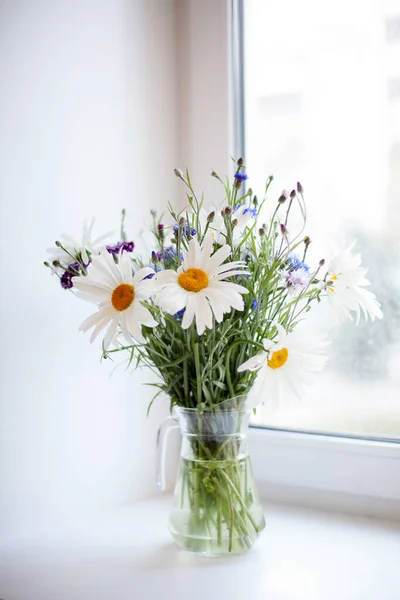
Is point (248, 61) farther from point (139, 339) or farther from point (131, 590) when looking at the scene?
point (131, 590)

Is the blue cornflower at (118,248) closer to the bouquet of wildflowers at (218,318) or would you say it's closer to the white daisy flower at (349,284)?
the bouquet of wildflowers at (218,318)

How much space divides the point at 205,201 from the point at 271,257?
1.22 feet

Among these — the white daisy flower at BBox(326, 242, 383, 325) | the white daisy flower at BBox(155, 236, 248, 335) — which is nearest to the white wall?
the white daisy flower at BBox(155, 236, 248, 335)

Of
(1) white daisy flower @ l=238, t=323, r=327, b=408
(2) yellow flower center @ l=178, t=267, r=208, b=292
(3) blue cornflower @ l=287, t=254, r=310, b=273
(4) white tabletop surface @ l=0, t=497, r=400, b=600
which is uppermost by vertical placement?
(3) blue cornflower @ l=287, t=254, r=310, b=273

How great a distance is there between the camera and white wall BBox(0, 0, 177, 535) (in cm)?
91

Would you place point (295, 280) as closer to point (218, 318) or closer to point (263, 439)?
point (218, 318)

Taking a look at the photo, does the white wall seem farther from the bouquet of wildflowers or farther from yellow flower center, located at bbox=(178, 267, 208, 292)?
yellow flower center, located at bbox=(178, 267, 208, 292)

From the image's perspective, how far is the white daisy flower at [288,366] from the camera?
0.77 meters

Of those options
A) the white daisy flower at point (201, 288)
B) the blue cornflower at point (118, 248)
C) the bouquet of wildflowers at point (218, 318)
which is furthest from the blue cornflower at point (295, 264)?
the blue cornflower at point (118, 248)

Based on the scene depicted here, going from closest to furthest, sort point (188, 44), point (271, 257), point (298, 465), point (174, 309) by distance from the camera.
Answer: point (174, 309), point (271, 257), point (298, 465), point (188, 44)

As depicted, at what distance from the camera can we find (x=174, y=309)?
715mm

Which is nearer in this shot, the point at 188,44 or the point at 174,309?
the point at 174,309

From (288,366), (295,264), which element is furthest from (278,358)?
(295,264)

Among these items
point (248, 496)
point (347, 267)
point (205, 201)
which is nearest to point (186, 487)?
point (248, 496)
